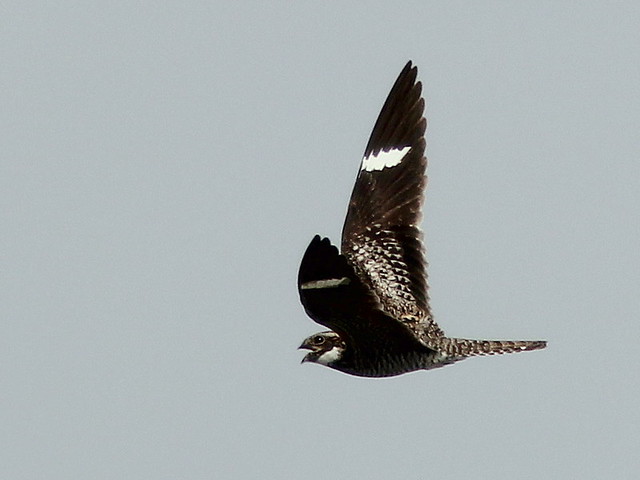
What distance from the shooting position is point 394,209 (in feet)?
37.5

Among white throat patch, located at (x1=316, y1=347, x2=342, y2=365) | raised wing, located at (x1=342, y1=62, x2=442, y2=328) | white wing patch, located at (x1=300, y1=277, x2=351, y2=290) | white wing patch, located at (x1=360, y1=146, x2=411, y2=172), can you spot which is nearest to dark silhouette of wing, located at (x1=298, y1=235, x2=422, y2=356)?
white wing patch, located at (x1=300, y1=277, x2=351, y2=290)

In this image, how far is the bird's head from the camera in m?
9.98

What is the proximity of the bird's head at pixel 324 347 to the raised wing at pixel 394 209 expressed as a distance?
0.62m

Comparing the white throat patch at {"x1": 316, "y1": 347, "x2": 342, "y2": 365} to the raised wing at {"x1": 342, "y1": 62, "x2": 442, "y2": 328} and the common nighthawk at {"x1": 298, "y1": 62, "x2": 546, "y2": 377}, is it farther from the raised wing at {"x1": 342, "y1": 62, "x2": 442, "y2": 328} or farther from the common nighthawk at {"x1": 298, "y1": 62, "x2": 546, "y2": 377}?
the raised wing at {"x1": 342, "y1": 62, "x2": 442, "y2": 328}

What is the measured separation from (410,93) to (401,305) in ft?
7.04

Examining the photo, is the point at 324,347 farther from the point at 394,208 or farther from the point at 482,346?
the point at 394,208

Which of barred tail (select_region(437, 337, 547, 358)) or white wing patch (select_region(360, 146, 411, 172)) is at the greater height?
white wing patch (select_region(360, 146, 411, 172))

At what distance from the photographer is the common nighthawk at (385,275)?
28.9 feet

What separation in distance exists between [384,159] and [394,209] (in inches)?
22.6

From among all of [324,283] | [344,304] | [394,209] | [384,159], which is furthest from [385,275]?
[324,283]

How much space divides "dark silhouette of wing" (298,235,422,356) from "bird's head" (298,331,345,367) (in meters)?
0.21

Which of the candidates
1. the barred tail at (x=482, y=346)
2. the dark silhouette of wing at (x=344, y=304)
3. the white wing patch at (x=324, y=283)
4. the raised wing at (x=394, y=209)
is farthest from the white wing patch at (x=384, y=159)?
the white wing patch at (x=324, y=283)

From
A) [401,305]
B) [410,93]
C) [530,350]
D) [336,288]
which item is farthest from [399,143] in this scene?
[336,288]

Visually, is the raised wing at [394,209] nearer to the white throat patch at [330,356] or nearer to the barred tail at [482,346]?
the barred tail at [482,346]
